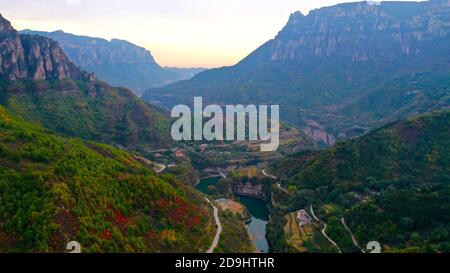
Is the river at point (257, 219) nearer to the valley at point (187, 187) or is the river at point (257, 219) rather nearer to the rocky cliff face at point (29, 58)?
the valley at point (187, 187)

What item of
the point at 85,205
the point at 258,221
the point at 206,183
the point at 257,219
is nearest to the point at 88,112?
the point at 206,183

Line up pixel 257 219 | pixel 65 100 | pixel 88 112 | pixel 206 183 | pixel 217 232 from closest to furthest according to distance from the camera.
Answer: pixel 217 232
pixel 257 219
pixel 206 183
pixel 65 100
pixel 88 112

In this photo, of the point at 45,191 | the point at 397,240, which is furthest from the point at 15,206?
the point at 397,240

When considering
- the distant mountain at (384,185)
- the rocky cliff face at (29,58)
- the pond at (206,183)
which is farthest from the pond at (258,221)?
the rocky cliff face at (29,58)

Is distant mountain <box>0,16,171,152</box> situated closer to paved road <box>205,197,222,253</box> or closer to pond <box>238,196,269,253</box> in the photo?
pond <box>238,196,269,253</box>

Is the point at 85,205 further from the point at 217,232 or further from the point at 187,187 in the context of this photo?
the point at 187,187

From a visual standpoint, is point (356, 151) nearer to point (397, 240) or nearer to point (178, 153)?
point (397, 240)
